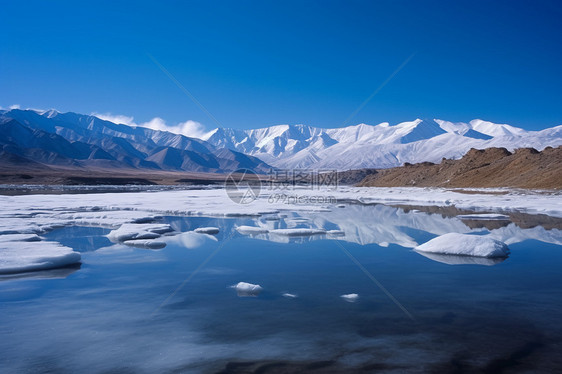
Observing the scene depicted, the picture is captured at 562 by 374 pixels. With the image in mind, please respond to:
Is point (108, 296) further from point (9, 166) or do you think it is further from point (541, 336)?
point (9, 166)

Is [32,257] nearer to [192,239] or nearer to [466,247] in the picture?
[192,239]

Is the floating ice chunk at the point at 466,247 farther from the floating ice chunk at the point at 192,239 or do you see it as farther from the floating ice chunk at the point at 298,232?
the floating ice chunk at the point at 192,239

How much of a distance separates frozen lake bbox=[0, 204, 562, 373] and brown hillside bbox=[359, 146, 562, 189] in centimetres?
4685

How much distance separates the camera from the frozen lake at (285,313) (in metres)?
5.00

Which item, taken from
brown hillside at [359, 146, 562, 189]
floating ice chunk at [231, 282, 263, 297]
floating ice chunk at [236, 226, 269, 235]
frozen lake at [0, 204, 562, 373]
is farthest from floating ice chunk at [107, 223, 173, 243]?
brown hillside at [359, 146, 562, 189]

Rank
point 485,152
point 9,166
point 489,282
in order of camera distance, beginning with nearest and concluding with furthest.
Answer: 1. point 489,282
2. point 485,152
3. point 9,166

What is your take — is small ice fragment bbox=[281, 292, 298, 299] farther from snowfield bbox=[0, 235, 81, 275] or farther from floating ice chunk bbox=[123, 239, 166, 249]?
floating ice chunk bbox=[123, 239, 166, 249]

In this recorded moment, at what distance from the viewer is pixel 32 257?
980 centimetres

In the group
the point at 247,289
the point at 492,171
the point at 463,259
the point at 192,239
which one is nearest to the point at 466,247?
the point at 463,259

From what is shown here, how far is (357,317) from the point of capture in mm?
6473

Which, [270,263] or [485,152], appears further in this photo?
[485,152]

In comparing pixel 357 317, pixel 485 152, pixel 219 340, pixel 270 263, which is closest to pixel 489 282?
pixel 357 317

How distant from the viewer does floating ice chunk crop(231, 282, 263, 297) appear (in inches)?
305

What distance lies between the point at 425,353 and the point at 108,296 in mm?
5825
